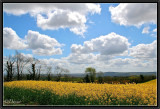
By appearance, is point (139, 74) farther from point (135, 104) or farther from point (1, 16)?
point (1, 16)

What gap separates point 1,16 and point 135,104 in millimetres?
7242

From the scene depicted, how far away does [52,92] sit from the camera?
28.6 feet

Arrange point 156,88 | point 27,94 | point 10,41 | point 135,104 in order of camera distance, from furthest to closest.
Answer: point 27,94
point 10,41
point 156,88
point 135,104

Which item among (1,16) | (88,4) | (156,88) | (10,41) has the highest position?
(88,4)

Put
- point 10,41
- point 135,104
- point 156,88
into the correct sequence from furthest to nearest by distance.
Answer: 1. point 10,41
2. point 156,88
3. point 135,104

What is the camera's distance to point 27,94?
9.12 m

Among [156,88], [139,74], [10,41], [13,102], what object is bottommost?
[13,102]

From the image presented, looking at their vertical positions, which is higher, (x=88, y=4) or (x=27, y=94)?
(x=88, y=4)

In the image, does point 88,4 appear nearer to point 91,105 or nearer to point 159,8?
point 159,8

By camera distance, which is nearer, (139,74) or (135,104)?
(135,104)

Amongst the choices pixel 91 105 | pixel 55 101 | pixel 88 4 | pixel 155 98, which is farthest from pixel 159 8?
pixel 55 101

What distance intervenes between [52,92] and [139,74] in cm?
468

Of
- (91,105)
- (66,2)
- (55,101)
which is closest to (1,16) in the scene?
(66,2)

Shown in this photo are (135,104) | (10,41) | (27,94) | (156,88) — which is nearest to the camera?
(135,104)
